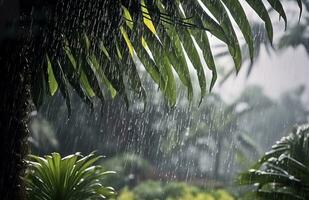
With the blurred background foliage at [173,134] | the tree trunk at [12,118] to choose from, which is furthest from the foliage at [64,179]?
the blurred background foliage at [173,134]

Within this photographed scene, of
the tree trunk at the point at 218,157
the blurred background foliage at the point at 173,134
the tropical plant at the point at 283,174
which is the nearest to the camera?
the tropical plant at the point at 283,174

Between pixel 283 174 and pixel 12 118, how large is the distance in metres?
3.64

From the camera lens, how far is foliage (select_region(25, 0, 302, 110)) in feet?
8.15

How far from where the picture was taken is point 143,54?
290cm

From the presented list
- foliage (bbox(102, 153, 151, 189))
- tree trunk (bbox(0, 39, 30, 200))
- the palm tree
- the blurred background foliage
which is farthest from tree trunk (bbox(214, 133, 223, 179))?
tree trunk (bbox(0, 39, 30, 200))

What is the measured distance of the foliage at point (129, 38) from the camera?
2484 millimetres

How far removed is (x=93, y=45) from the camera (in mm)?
2791

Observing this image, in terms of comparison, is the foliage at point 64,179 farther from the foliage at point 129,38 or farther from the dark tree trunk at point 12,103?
the dark tree trunk at point 12,103

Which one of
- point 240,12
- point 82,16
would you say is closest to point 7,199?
point 82,16

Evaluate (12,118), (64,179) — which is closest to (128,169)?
(64,179)

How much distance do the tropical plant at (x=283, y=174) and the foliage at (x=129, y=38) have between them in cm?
254

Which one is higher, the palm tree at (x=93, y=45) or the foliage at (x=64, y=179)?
the palm tree at (x=93, y=45)

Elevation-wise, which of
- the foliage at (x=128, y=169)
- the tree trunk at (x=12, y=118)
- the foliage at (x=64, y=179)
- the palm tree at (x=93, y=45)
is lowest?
the foliage at (x=128, y=169)

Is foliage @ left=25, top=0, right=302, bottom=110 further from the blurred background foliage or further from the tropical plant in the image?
the blurred background foliage
